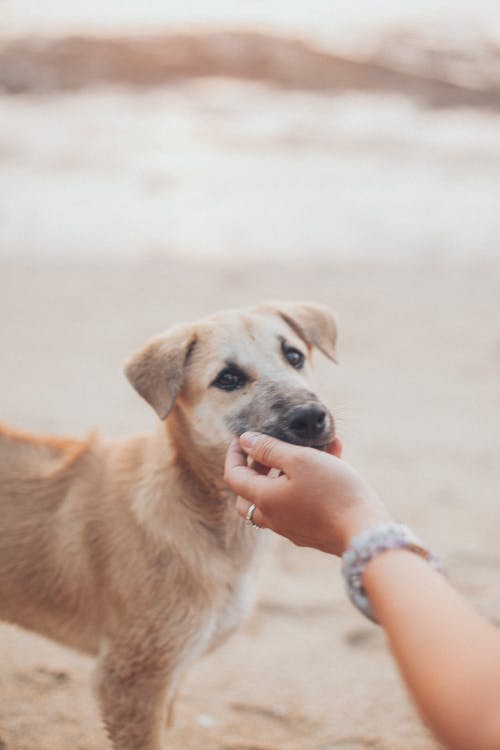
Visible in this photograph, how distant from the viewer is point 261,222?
11.1 metres

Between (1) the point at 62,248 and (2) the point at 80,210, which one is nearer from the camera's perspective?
(1) the point at 62,248

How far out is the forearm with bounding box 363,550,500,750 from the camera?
130cm

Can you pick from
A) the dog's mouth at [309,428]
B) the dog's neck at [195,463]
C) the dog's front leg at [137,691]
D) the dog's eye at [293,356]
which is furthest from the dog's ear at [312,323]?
the dog's front leg at [137,691]

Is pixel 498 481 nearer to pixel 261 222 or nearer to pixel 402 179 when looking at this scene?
pixel 261 222

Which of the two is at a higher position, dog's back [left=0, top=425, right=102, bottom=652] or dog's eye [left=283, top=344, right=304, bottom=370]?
dog's eye [left=283, top=344, right=304, bottom=370]

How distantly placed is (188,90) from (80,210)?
32.6 ft

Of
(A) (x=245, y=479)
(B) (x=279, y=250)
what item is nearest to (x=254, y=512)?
(A) (x=245, y=479)

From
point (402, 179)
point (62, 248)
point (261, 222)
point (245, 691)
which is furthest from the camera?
point (402, 179)

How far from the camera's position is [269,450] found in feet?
7.49

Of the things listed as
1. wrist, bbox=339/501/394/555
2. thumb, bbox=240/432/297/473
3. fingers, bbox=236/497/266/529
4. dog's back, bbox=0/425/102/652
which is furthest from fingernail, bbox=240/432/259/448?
dog's back, bbox=0/425/102/652

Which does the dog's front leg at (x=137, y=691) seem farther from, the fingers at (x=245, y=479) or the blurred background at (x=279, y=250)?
the fingers at (x=245, y=479)

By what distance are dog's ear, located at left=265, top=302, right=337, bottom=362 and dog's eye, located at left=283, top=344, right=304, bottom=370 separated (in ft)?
0.42

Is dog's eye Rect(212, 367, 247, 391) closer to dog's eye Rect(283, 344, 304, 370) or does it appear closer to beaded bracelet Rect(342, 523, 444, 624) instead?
dog's eye Rect(283, 344, 304, 370)

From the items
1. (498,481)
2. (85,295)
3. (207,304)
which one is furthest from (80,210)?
(498,481)
